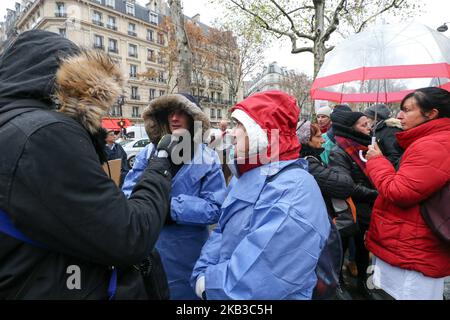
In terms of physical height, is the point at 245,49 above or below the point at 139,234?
above

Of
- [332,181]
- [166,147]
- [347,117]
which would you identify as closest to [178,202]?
[166,147]

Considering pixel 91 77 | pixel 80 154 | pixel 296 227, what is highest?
pixel 91 77

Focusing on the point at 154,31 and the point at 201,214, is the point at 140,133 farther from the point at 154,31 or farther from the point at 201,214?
the point at 154,31

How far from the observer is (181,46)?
553cm

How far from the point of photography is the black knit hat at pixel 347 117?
2859 millimetres

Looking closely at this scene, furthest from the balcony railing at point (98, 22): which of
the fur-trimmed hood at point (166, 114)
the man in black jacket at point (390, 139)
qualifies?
the man in black jacket at point (390, 139)

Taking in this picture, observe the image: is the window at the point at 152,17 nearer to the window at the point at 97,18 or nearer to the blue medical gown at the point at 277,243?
the window at the point at 97,18

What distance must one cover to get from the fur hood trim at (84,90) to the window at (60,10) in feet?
135

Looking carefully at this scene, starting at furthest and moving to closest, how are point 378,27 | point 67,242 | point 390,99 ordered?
point 390,99 → point 378,27 → point 67,242

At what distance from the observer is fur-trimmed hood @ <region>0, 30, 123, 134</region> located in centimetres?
96

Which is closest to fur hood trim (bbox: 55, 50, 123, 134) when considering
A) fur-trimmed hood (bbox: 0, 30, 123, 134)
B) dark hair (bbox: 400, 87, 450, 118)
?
fur-trimmed hood (bbox: 0, 30, 123, 134)

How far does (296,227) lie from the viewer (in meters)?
1.22
